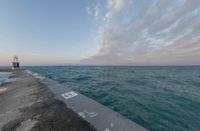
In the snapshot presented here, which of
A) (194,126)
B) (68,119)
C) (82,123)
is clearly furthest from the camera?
(194,126)

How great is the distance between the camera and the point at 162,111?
427cm

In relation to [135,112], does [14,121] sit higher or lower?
higher

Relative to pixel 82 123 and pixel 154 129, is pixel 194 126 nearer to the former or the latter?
pixel 154 129

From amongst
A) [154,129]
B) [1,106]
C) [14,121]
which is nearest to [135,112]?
[154,129]

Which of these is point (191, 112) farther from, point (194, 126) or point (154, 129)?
point (154, 129)

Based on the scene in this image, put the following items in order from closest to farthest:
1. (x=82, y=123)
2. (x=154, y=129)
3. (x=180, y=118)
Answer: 1. (x=82, y=123)
2. (x=154, y=129)
3. (x=180, y=118)

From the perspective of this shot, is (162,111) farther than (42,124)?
Yes

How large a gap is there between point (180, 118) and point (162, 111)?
2.09 ft

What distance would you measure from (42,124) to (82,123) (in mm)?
892

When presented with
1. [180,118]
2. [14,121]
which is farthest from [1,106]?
[180,118]

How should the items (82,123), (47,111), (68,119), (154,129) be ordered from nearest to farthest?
(82,123) < (68,119) < (47,111) < (154,129)

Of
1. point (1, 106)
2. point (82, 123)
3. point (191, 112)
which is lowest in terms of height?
point (191, 112)

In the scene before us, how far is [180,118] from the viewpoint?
375 cm

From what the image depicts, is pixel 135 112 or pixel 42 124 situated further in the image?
pixel 135 112
